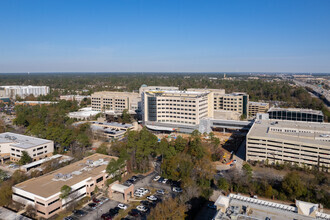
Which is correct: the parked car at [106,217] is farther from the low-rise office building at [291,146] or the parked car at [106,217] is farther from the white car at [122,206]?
the low-rise office building at [291,146]

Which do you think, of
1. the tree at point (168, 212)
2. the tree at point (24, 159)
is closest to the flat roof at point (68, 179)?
the tree at point (24, 159)

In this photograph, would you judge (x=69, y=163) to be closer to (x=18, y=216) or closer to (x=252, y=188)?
(x=18, y=216)

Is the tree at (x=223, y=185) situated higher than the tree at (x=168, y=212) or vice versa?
the tree at (x=168, y=212)

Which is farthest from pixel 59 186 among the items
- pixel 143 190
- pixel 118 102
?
pixel 118 102

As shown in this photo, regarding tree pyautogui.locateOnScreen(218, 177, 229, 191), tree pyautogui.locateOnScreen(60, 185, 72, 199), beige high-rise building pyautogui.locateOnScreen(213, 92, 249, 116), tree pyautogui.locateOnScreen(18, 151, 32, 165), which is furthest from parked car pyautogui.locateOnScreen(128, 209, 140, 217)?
beige high-rise building pyautogui.locateOnScreen(213, 92, 249, 116)

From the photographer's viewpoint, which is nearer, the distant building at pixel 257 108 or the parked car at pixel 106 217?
the parked car at pixel 106 217

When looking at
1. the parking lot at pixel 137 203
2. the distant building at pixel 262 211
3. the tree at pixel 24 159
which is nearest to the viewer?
the distant building at pixel 262 211

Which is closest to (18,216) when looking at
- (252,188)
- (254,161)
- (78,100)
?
→ (252,188)

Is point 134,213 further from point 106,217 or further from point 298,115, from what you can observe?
point 298,115
